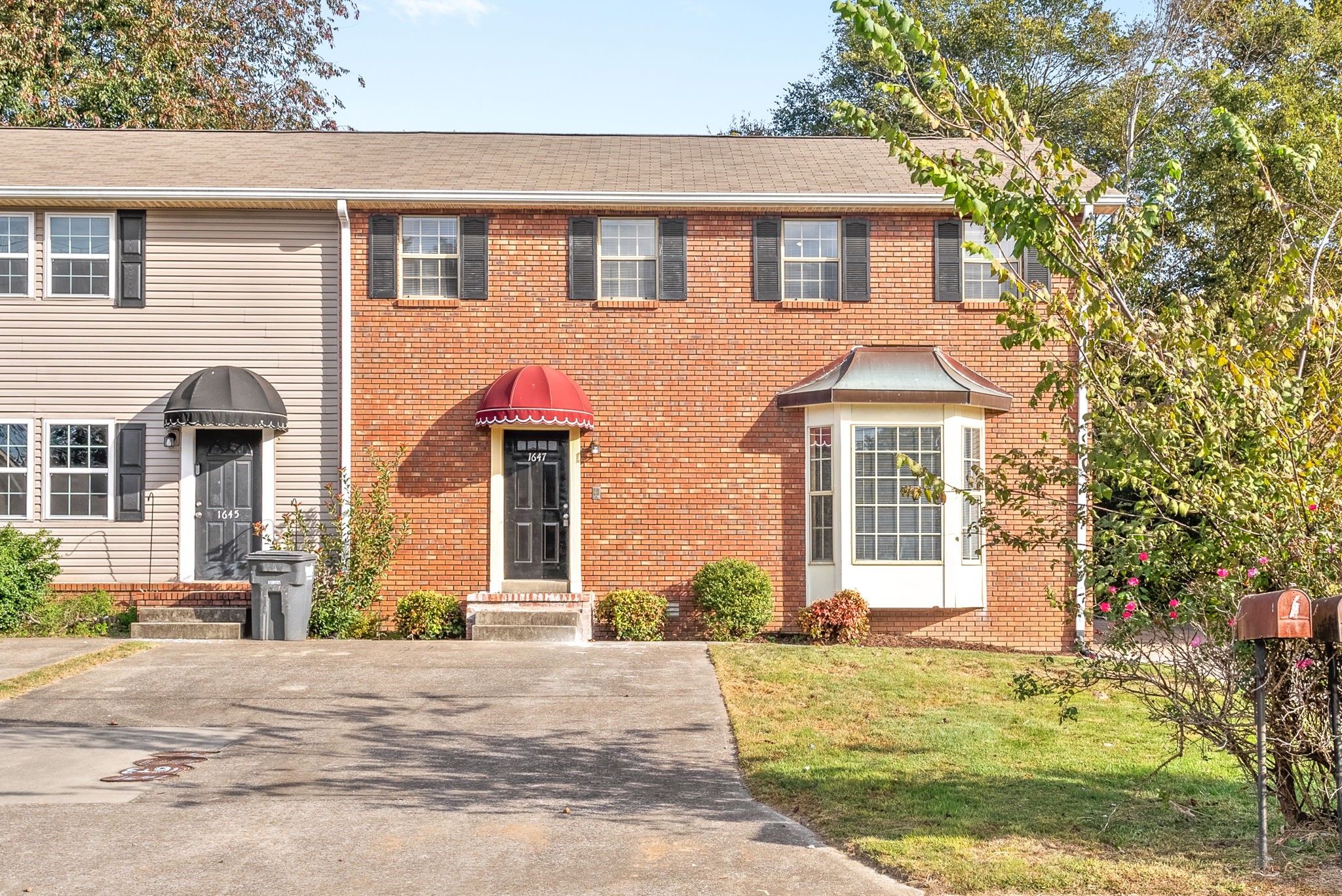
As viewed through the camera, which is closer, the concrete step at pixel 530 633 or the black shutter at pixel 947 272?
the concrete step at pixel 530 633

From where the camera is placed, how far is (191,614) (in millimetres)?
13453

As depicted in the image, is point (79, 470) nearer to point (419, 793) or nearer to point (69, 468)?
point (69, 468)

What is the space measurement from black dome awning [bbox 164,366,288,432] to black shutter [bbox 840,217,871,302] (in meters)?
7.28

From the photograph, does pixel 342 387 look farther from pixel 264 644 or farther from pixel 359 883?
pixel 359 883

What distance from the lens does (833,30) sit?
32.5 m

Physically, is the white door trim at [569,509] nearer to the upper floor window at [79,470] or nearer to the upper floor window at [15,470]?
the upper floor window at [79,470]

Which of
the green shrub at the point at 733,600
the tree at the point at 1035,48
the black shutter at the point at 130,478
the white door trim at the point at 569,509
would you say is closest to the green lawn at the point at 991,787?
the green shrub at the point at 733,600

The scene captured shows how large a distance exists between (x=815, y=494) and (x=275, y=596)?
656 cm

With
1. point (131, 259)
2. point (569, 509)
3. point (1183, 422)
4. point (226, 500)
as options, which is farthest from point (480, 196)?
point (1183, 422)

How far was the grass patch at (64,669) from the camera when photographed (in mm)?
10047

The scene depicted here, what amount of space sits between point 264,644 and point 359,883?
26.0ft

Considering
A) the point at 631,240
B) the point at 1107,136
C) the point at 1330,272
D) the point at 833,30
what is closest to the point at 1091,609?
the point at 1330,272

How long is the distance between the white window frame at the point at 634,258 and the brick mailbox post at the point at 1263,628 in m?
9.86

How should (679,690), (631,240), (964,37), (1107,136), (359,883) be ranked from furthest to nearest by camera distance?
(964,37)
(1107,136)
(631,240)
(679,690)
(359,883)
